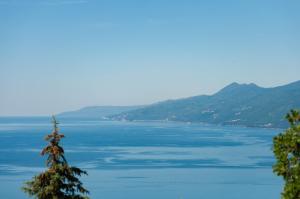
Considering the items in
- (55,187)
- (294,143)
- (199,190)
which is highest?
(294,143)

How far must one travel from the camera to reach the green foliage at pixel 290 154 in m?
11.8

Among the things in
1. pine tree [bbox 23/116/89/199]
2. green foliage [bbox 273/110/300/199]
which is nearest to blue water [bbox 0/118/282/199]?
pine tree [bbox 23/116/89/199]

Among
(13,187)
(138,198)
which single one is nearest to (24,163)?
(13,187)

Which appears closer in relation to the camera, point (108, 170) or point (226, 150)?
point (108, 170)

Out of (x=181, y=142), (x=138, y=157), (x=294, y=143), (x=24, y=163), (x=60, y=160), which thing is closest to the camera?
(x=294, y=143)

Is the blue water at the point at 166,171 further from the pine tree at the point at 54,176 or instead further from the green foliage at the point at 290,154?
the green foliage at the point at 290,154

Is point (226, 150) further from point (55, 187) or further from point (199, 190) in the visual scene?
point (55, 187)

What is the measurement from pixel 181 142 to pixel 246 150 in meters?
37.5

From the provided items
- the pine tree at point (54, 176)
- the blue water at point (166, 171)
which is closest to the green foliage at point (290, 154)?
the pine tree at point (54, 176)

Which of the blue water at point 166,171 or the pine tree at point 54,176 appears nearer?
the pine tree at point 54,176

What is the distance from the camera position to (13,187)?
80688 mm

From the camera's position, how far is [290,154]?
12.4 meters

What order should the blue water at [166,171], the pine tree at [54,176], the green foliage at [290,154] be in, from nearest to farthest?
1. the green foliage at [290,154]
2. the pine tree at [54,176]
3. the blue water at [166,171]

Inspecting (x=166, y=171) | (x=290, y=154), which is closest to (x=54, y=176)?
(x=290, y=154)
